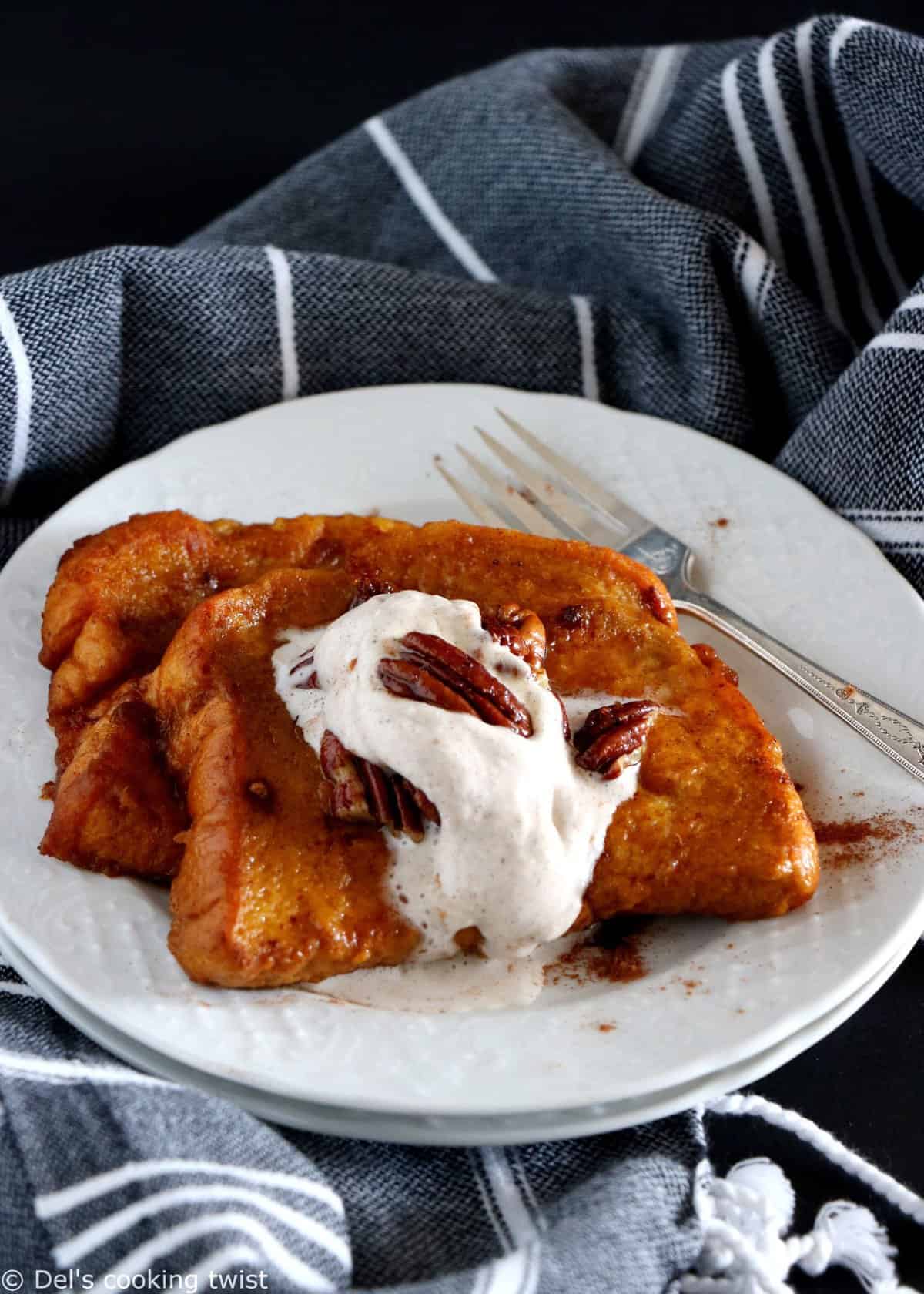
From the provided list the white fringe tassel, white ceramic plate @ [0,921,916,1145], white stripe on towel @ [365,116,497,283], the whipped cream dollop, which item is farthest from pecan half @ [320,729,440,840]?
white stripe on towel @ [365,116,497,283]

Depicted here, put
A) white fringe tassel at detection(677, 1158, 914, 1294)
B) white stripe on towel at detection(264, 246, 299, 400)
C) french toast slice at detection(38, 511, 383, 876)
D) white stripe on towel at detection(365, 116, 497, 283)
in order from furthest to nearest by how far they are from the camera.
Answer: white stripe on towel at detection(365, 116, 497, 283) < white stripe on towel at detection(264, 246, 299, 400) < french toast slice at detection(38, 511, 383, 876) < white fringe tassel at detection(677, 1158, 914, 1294)

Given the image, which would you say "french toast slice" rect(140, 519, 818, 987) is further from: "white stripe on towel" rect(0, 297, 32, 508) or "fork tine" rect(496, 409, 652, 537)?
"white stripe on towel" rect(0, 297, 32, 508)

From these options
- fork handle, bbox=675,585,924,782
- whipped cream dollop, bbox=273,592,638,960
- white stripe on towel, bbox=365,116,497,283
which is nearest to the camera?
whipped cream dollop, bbox=273,592,638,960

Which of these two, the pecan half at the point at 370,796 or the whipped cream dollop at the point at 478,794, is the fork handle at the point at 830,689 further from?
the pecan half at the point at 370,796

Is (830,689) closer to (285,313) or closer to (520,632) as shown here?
(520,632)

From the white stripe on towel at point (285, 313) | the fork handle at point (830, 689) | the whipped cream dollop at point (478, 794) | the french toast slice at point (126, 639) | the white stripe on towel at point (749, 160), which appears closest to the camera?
the whipped cream dollop at point (478, 794)

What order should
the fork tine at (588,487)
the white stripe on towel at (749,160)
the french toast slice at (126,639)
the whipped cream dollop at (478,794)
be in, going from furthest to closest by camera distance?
1. the white stripe on towel at (749,160)
2. the fork tine at (588,487)
3. the french toast slice at (126,639)
4. the whipped cream dollop at (478,794)

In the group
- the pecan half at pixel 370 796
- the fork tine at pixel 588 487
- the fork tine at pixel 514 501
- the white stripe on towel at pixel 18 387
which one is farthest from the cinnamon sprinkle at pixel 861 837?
the white stripe on towel at pixel 18 387
